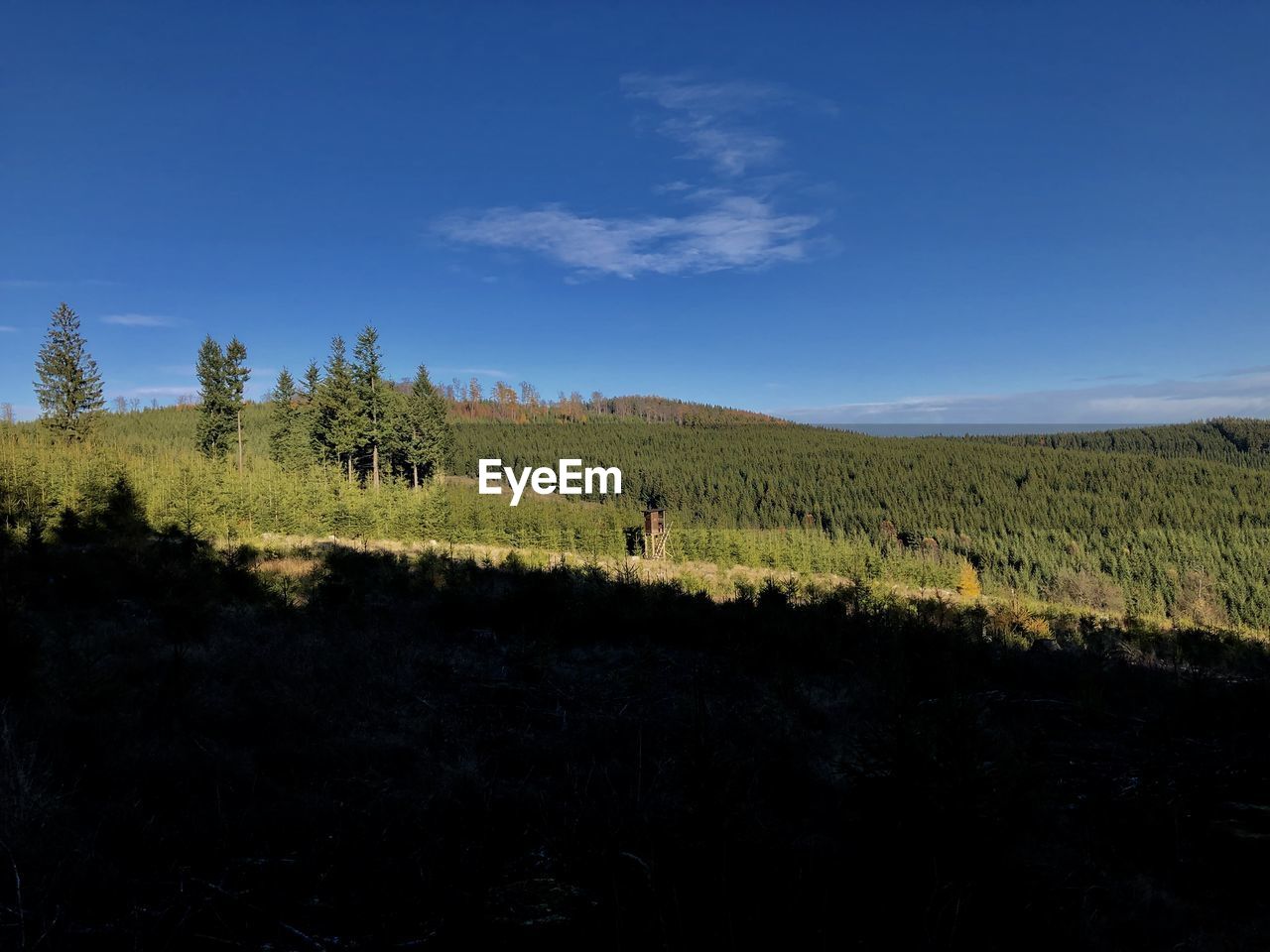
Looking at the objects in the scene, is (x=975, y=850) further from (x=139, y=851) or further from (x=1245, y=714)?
(x=1245, y=714)

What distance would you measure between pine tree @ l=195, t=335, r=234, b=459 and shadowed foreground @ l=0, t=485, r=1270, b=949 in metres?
55.0

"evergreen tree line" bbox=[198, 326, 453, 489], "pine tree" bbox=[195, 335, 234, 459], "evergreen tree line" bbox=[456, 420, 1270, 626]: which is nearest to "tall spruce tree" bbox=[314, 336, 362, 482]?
"evergreen tree line" bbox=[198, 326, 453, 489]

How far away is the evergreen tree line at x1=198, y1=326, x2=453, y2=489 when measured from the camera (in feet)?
168

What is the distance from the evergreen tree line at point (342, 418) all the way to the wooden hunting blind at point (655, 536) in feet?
79.0

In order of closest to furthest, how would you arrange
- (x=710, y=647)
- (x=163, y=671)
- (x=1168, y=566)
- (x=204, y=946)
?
(x=204, y=946) → (x=163, y=671) → (x=710, y=647) → (x=1168, y=566)

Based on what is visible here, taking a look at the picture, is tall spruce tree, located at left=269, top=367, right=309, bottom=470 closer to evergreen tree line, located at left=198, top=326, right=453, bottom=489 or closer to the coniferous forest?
evergreen tree line, located at left=198, top=326, right=453, bottom=489

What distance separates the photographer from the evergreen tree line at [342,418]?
168ft

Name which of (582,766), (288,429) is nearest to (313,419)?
(288,429)

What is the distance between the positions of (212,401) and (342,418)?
16287 mm

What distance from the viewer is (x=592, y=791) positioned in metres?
4.99

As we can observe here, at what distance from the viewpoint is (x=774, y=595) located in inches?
529

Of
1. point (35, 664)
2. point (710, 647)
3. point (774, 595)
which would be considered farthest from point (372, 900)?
point (774, 595)

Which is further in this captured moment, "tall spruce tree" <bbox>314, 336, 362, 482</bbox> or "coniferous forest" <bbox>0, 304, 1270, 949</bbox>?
"tall spruce tree" <bbox>314, 336, 362, 482</bbox>

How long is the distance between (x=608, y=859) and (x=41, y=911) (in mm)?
3016
